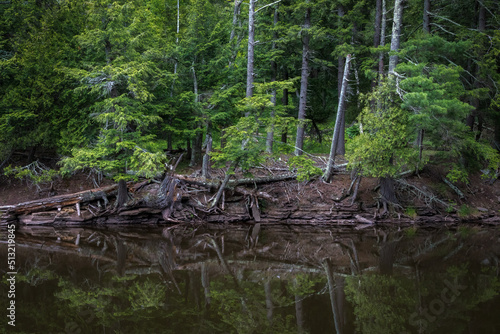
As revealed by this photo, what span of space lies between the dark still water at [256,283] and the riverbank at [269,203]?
6.34 ft

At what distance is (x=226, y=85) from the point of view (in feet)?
53.8

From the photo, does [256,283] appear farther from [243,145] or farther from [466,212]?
[466,212]

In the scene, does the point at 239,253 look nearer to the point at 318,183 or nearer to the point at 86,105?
the point at 318,183

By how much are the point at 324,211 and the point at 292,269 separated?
20.9ft

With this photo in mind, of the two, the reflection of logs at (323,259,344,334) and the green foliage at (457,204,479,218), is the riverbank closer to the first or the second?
the green foliage at (457,204,479,218)

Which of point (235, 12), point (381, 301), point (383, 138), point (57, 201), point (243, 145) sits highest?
point (235, 12)

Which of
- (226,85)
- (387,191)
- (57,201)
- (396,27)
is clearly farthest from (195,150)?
(396,27)

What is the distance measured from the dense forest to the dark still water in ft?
10.4

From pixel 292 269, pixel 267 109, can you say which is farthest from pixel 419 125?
pixel 292 269

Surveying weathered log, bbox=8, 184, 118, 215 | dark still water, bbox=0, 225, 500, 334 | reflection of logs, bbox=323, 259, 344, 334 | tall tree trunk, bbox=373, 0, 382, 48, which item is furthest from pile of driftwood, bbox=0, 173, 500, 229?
tall tree trunk, bbox=373, 0, 382, 48

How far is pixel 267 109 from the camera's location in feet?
45.8

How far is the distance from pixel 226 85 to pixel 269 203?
228 inches

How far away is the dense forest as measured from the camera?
41.8 ft

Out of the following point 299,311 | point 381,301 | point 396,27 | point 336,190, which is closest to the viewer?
point 299,311
